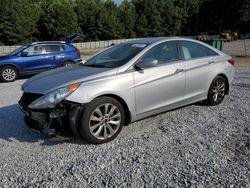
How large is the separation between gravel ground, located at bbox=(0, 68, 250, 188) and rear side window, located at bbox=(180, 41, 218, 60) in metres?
1.16

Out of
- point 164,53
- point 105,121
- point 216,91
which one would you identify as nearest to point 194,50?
point 164,53

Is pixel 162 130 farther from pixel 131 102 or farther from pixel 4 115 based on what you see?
pixel 4 115

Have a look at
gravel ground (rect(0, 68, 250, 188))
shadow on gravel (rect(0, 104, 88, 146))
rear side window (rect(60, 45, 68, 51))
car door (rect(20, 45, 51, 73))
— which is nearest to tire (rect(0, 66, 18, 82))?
car door (rect(20, 45, 51, 73))

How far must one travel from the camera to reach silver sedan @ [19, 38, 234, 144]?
4129 mm

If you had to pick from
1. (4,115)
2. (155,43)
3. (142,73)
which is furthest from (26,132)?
(155,43)

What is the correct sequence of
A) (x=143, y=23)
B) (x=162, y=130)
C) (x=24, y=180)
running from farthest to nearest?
1. (x=143, y=23)
2. (x=162, y=130)
3. (x=24, y=180)

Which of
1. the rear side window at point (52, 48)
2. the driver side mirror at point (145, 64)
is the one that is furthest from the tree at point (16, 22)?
the driver side mirror at point (145, 64)

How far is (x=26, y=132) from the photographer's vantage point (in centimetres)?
495

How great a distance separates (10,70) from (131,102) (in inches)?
313

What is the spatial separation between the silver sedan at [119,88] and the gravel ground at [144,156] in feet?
0.99

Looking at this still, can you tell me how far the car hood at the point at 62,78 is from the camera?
4271 millimetres

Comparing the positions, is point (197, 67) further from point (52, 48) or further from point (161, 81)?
point (52, 48)

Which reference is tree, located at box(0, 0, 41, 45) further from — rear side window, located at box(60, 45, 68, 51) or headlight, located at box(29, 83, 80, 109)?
headlight, located at box(29, 83, 80, 109)

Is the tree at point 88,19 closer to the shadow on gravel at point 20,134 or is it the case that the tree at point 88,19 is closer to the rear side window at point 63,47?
the rear side window at point 63,47
